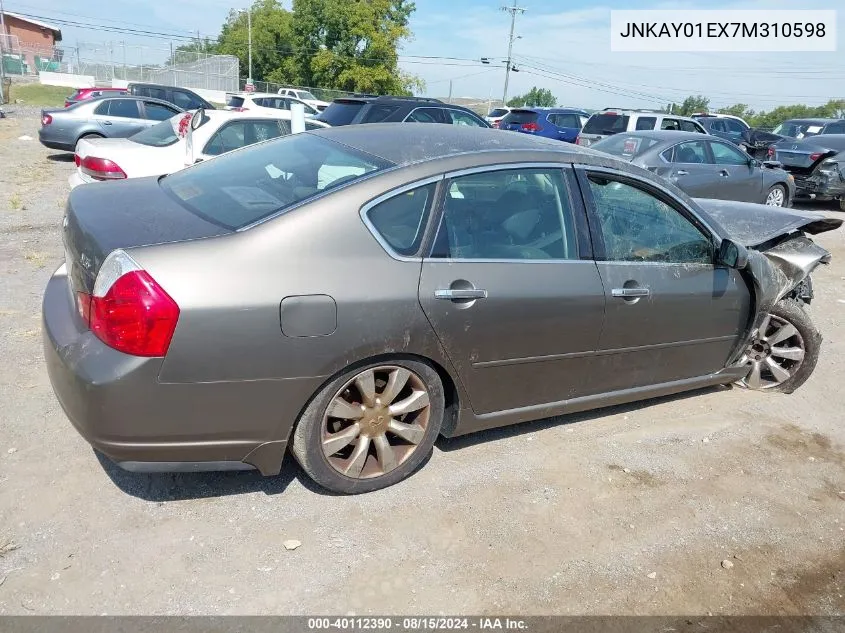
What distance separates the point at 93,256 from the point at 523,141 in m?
2.20

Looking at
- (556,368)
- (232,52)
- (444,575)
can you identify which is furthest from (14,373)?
(232,52)

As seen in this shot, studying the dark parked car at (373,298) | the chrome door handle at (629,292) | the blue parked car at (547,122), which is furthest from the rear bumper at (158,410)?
the blue parked car at (547,122)

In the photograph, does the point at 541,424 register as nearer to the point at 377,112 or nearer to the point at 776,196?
the point at 377,112

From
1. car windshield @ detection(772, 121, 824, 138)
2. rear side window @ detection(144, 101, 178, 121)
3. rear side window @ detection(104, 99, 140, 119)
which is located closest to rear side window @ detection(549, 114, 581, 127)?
car windshield @ detection(772, 121, 824, 138)

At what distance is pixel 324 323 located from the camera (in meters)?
2.69

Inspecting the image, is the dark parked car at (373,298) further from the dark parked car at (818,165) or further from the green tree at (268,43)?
the green tree at (268,43)

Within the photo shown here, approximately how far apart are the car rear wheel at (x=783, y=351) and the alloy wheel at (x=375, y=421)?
8.81ft

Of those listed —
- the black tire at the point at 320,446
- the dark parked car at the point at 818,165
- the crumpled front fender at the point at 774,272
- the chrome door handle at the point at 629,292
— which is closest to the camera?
the black tire at the point at 320,446

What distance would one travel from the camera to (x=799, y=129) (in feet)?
65.7

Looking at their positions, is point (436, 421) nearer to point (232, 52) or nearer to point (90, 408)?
→ point (90, 408)

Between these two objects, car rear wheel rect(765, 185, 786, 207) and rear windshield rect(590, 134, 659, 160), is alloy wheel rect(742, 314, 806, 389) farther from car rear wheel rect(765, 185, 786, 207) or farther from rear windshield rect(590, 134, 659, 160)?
car rear wheel rect(765, 185, 786, 207)

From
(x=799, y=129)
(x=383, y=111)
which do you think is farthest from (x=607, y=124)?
(x=799, y=129)

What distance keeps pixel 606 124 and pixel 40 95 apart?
32300 mm

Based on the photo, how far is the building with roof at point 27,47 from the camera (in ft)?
146
